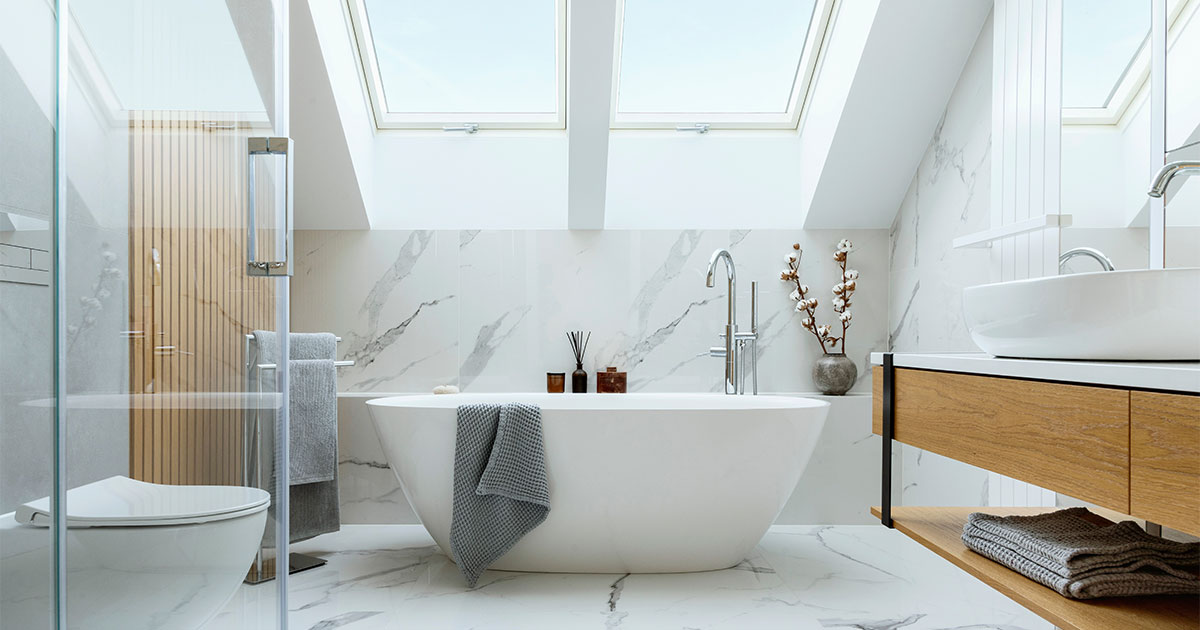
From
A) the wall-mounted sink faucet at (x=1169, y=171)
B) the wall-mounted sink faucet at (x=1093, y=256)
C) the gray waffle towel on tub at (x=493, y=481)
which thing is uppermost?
the wall-mounted sink faucet at (x=1169, y=171)

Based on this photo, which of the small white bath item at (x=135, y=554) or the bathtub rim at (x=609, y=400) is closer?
the small white bath item at (x=135, y=554)

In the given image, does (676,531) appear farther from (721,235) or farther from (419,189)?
(419,189)

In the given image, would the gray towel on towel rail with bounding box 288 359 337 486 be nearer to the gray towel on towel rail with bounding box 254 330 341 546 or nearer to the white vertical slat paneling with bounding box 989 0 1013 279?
the gray towel on towel rail with bounding box 254 330 341 546

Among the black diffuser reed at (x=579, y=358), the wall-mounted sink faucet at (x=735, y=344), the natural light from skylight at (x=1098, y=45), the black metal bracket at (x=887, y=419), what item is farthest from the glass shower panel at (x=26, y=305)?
the black diffuser reed at (x=579, y=358)

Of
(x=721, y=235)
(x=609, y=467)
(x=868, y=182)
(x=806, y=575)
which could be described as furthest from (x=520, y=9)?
(x=806, y=575)

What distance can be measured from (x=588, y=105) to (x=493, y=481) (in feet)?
5.01

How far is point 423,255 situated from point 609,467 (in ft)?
5.54

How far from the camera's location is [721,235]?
3.91 m

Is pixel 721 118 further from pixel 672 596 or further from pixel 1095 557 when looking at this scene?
pixel 1095 557

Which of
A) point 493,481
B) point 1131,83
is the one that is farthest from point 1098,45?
point 493,481

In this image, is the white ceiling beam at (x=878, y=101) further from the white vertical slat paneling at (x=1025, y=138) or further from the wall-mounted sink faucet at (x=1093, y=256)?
the wall-mounted sink faucet at (x=1093, y=256)

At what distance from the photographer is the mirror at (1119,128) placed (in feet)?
5.60

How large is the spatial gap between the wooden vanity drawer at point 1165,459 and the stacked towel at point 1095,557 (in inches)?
12.2

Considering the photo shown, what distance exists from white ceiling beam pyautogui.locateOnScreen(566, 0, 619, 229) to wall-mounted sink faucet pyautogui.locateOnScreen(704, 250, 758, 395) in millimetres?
629
